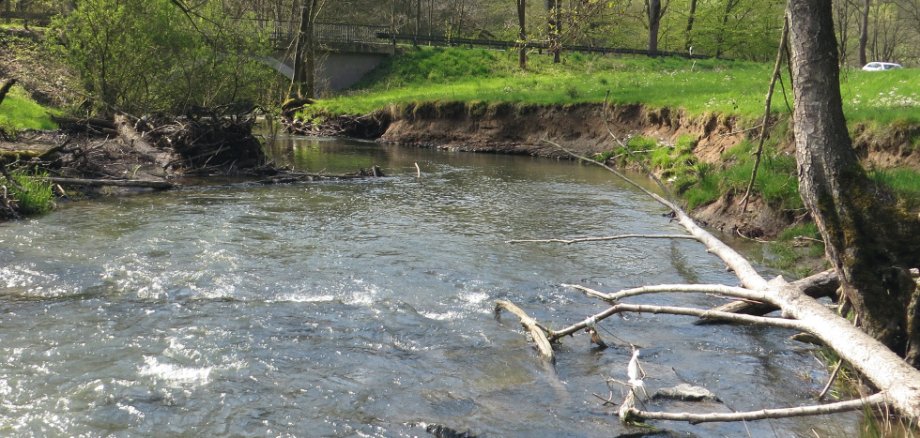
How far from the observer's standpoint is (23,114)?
2130cm

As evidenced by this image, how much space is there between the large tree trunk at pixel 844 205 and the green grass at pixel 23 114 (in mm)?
18528

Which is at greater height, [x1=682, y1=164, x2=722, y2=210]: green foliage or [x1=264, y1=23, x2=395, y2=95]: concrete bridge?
[x1=264, y1=23, x2=395, y2=95]: concrete bridge

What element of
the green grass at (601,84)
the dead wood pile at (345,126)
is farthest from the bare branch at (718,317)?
the dead wood pile at (345,126)

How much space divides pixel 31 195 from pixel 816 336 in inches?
479

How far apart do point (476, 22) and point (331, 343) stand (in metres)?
58.9

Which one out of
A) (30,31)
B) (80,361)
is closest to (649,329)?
(80,361)

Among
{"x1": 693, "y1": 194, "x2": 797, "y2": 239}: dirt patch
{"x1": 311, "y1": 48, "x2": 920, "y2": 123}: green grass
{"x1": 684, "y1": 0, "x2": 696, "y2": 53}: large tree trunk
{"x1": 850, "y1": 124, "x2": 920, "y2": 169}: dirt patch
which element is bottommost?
{"x1": 693, "y1": 194, "x2": 797, "y2": 239}: dirt patch

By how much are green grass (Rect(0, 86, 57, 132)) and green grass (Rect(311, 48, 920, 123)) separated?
1335 cm

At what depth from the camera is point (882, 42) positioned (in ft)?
245

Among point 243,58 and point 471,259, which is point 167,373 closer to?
point 471,259

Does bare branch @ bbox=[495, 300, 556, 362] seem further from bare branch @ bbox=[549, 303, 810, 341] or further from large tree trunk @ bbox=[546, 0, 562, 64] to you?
large tree trunk @ bbox=[546, 0, 562, 64]

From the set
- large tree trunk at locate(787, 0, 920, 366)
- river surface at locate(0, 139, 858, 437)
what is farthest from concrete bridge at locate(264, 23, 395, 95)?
large tree trunk at locate(787, 0, 920, 366)

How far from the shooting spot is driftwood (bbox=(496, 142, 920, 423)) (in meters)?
4.14

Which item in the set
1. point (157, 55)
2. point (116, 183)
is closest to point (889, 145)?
point (116, 183)
